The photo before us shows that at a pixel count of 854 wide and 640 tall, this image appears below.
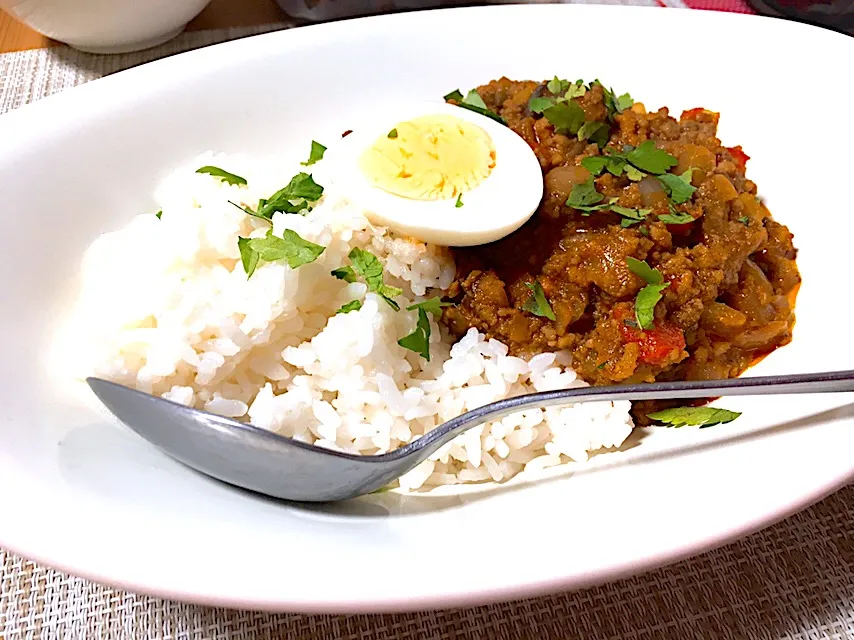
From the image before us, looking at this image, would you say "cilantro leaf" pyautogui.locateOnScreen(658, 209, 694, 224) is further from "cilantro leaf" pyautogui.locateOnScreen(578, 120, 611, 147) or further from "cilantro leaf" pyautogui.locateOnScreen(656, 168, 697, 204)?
"cilantro leaf" pyautogui.locateOnScreen(578, 120, 611, 147)

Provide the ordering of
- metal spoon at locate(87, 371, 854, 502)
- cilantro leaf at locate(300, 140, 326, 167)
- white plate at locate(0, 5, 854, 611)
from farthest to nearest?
cilantro leaf at locate(300, 140, 326, 167) → metal spoon at locate(87, 371, 854, 502) → white plate at locate(0, 5, 854, 611)

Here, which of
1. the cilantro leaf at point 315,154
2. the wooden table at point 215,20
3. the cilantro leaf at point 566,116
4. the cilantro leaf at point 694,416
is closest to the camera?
the cilantro leaf at point 694,416

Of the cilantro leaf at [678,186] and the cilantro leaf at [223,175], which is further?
the cilantro leaf at [223,175]

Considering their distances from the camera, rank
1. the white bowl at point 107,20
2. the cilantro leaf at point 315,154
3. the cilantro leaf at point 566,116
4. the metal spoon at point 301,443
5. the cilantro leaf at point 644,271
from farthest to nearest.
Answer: the white bowl at point 107,20 → the cilantro leaf at point 315,154 → the cilantro leaf at point 566,116 → the cilantro leaf at point 644,271 → the metal spoon at point 301,443

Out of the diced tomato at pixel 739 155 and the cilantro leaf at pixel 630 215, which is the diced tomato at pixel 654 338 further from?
the diced tomato at pixel 739 155

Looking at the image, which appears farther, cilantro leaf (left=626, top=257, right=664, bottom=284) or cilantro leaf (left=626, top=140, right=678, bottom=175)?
cilantro leaf (left=626, top=140, right=678, bottom=175)

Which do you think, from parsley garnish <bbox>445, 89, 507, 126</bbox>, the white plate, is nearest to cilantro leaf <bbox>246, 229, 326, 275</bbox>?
the white plate

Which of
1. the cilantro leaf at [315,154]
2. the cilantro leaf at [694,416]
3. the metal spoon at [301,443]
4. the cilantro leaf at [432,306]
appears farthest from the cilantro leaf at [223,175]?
the cilantro leaf at [694,416]
